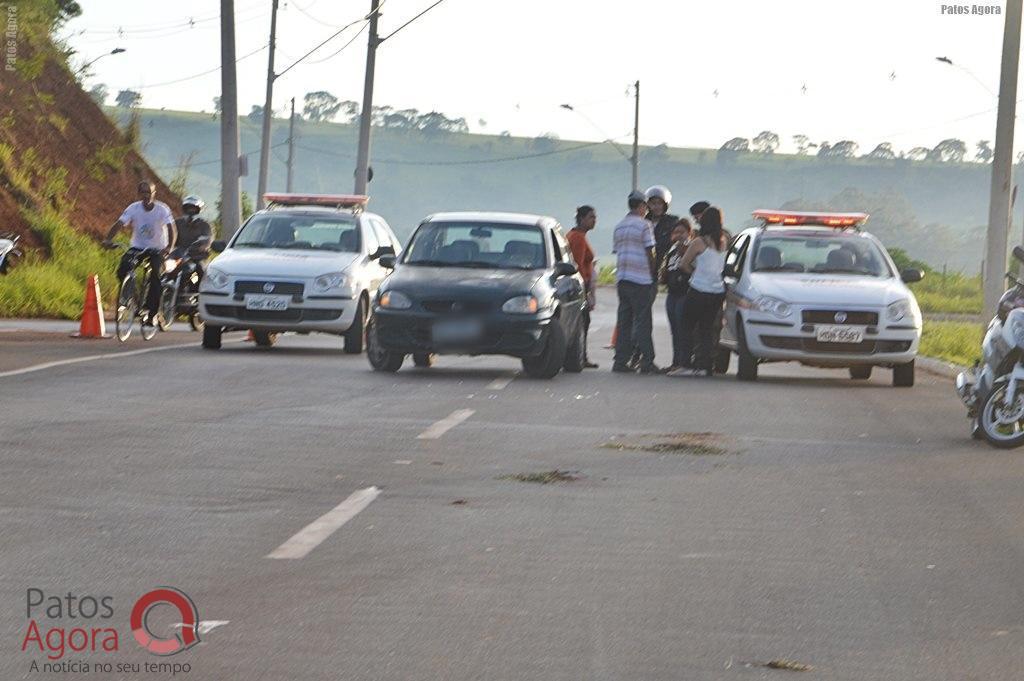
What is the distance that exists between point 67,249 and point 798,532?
2567 centimetres

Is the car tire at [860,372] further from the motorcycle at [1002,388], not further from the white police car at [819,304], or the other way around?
the motorcycle at [1002,388]

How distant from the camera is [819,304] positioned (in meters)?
19.1

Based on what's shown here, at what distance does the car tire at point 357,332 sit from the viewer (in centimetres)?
2153

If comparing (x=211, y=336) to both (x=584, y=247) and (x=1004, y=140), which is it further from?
(x=1004, y=140)

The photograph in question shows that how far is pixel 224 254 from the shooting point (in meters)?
21.8

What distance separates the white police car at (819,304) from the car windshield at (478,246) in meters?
2.02

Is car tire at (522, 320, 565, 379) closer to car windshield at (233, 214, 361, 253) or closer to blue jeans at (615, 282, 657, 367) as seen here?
blue jeans at (615, 282, 657, 367)

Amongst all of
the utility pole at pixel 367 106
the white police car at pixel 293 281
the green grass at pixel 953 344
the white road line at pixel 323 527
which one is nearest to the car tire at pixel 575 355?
the white police car at pixel 293 281

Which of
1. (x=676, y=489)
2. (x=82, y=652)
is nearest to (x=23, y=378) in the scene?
(x=676, y=489)

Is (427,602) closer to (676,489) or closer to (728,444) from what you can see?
(676,489)

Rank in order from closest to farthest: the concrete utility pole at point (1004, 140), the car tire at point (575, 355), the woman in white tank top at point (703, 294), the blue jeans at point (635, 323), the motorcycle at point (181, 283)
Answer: the woman in white tank top at point (703, 294)
the car tire at point (575, 355)
the blue jeans at point (635, 323)
the motorcycle at point (181, 283)
the concrete utility pole at point (1004, 140)

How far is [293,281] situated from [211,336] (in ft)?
4.00

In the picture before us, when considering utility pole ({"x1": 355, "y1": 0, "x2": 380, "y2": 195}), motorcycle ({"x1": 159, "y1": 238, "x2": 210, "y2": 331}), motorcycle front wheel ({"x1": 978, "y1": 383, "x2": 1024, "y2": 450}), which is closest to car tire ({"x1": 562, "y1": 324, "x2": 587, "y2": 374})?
motorcycle ({"x1": 159, "y1": 238, "x2": 210, "y2": 331})

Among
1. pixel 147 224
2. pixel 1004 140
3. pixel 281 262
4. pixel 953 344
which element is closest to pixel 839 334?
pixel 281 262
